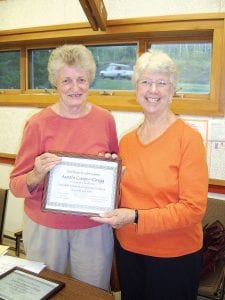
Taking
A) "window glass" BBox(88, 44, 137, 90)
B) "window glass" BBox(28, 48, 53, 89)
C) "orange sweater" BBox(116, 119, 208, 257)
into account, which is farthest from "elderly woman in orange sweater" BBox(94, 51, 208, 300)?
"window glass" BBox(28, 48, 53, 89)

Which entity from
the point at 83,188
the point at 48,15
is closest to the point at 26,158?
the point at 83,188

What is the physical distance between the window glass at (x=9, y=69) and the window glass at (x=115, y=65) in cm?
80

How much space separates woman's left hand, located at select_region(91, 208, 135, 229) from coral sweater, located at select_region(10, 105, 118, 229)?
18 centimetres

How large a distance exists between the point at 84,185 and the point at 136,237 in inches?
12.4

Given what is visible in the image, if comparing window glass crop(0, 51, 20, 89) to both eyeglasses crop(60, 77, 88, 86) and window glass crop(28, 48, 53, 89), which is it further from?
eyeglasses crop(60, 77, 88, 86)

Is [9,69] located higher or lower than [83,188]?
higher

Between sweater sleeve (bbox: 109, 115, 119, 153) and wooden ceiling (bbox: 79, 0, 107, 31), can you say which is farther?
wooden ceiling (bbox: 79, 0, 107, 31)

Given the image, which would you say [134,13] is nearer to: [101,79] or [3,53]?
[101,79]

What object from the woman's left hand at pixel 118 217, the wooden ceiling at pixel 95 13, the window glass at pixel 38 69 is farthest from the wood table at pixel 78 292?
the window glass at pixel 38 69

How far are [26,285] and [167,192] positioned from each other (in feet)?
1.97

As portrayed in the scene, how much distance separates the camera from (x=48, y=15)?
8.80ft

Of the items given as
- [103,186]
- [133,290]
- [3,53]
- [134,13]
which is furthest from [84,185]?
[3,53]

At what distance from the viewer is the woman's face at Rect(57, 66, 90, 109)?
143 centimetres

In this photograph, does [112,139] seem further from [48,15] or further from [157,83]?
[48,15]
